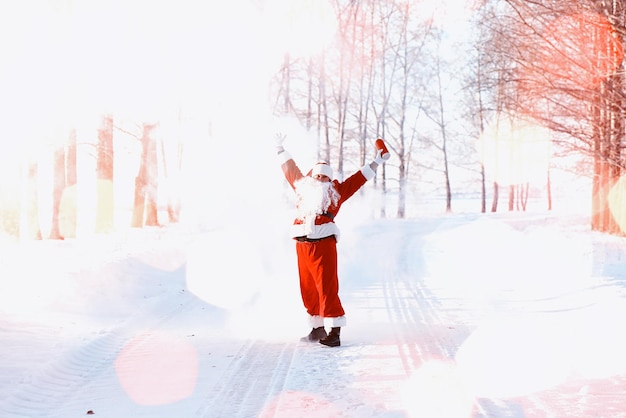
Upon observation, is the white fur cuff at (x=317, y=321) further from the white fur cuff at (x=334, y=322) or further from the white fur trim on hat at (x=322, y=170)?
the white fur trim on hat at (x=322, y=170)

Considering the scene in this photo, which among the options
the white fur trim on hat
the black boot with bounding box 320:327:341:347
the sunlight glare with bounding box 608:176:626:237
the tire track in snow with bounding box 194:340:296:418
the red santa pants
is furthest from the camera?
the sunlight glare with bounding box 608:176:626:237

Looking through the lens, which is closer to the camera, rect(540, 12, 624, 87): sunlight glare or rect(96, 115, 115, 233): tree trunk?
rect(540, 12, 624, 87): sunlight glare

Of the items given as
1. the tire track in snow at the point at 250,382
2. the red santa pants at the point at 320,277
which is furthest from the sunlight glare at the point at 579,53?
the tire track in snow at the point at 250,382

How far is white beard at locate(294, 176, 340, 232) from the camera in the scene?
20.9 feet

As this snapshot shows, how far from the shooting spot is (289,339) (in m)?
6.50

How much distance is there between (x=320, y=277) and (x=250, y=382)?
1.70m

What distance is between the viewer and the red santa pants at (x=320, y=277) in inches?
246

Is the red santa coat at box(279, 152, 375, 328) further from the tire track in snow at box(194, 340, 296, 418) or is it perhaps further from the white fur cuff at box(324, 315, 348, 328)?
the tire track in snow at box(194, 340, 296, 418)

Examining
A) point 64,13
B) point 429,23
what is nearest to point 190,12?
point 64,13

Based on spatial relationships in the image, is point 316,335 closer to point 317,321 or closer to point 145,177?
point 317,321

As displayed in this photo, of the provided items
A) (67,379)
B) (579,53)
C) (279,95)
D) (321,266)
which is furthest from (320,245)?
(279,95)

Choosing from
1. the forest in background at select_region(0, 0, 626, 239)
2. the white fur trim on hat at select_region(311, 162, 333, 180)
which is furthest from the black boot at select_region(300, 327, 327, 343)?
the forest in background at select_region(0, 0, 626, 239)

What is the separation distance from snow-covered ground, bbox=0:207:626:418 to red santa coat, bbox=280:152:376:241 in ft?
3.77

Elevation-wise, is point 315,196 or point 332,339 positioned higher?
point 315,196
